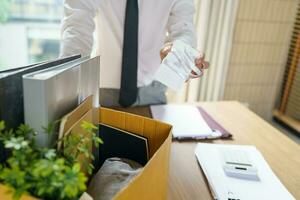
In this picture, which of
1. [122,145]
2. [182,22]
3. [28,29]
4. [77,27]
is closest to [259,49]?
[182,22]

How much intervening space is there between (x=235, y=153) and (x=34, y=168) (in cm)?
66

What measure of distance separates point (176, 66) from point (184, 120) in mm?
333

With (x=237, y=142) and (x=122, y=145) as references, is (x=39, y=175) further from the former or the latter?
(x=237, y=142)

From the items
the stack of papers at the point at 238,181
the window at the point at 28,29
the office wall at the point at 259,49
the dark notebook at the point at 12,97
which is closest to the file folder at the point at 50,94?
the dark notebook at the point at 12,97

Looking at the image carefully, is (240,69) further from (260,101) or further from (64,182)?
(64,182)

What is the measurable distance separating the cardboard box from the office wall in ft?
5.63

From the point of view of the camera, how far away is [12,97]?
47 centimetres

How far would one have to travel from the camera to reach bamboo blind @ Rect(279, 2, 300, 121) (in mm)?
2430

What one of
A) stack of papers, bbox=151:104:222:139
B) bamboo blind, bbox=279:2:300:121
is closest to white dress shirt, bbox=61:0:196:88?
stack of papers, bbox=151:104:222:139

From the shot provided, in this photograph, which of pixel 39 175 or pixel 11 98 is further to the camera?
pixel 11 98

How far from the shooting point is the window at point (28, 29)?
81.7 inches

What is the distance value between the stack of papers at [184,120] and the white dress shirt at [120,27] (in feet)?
0.64

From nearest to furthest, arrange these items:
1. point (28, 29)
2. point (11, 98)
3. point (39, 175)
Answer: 1. point (39, 175)
2. point (11, 98)
3. point (28, 29)

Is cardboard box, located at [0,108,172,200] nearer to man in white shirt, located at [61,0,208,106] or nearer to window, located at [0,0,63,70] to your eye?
man in white shirt, located at [61,0,208,106]
